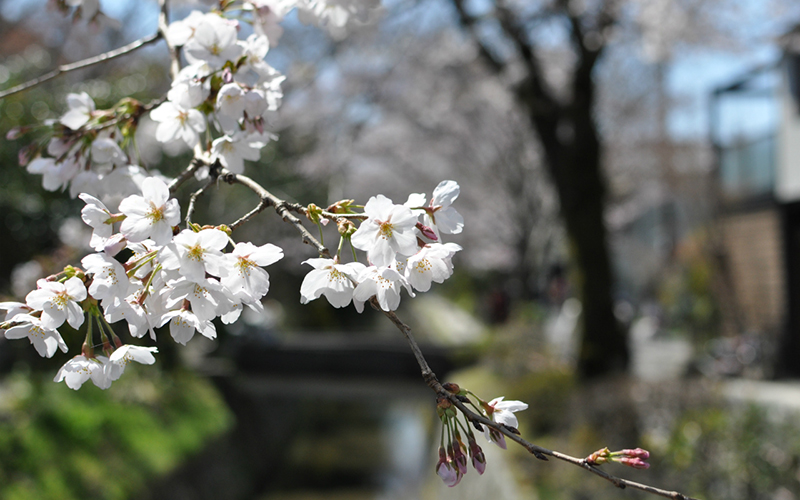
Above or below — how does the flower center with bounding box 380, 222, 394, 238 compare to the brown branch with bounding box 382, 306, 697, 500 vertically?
above

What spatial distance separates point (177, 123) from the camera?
129 cm

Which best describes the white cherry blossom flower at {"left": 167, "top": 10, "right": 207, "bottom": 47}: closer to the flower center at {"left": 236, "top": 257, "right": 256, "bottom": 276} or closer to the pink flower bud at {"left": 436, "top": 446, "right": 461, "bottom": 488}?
the flower center at {"left": 236, "top": 257, "right": 256, "bottom": 276}

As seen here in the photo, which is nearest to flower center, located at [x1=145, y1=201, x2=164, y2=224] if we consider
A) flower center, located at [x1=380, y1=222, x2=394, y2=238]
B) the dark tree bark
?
flower center, located at [x1=380, y1=222, x2=394, y2=238]

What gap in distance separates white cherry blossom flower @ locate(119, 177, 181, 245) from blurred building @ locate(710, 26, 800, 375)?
9410mm

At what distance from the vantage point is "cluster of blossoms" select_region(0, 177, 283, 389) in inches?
34.3

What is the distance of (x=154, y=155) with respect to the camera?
6680 mm

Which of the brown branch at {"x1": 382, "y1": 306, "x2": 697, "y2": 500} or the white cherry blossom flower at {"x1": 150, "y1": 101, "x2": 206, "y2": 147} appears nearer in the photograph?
the brown branch at {"x1": 382, "y1": 306, "x2": 697, "y2": 500}

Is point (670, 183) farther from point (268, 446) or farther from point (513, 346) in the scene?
point (268, 446)

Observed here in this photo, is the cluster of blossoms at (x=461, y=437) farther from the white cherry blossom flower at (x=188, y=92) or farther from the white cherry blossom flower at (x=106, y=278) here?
the white cherry blossom flower at (x=188, y=92)

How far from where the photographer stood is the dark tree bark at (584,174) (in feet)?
21.0

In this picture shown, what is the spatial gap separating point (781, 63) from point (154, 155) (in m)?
8.53

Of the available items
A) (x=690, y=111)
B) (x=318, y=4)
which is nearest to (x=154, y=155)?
(x=318, y=4)

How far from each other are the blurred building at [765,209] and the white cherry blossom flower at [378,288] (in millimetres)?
9256

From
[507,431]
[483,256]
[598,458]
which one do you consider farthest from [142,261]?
[483,256]
